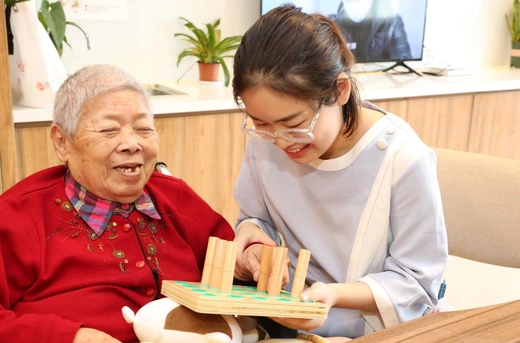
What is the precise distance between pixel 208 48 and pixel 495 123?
69.4 inches

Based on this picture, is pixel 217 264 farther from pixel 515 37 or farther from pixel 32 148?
pixel 515 37

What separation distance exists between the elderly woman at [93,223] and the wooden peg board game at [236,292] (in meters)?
0.22

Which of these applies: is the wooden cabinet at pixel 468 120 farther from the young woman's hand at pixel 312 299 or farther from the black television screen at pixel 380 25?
the young woman's hand at pixel 312 299

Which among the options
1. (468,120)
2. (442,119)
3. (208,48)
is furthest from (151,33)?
(468,120)

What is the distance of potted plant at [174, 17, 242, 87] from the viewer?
3.14m

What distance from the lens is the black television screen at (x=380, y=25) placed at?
351cm

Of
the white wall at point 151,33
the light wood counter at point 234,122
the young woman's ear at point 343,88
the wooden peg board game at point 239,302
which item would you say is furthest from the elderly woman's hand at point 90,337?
the white wall at point 151,33

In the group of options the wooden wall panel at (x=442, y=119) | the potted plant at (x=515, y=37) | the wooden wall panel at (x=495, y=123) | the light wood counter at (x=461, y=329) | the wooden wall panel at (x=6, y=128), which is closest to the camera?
the light wood counter at (x=461, y=329)

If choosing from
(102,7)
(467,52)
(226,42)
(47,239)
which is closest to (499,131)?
(467,52)

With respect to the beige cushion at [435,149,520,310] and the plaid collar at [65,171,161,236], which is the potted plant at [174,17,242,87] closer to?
the beige cushion at [435,149,520,310]

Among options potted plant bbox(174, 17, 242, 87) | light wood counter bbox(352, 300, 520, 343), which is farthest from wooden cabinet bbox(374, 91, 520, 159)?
light wood counter bbox(352, 300, 520, 343)

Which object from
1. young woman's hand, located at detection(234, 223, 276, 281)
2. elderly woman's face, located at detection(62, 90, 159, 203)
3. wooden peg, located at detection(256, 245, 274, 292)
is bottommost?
young woman's hand, located at detection(234, 223, 276, 281)

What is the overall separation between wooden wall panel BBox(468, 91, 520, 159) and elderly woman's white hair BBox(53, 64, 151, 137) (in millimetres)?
2719

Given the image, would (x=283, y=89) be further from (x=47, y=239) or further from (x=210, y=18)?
(x=210, y=18)
